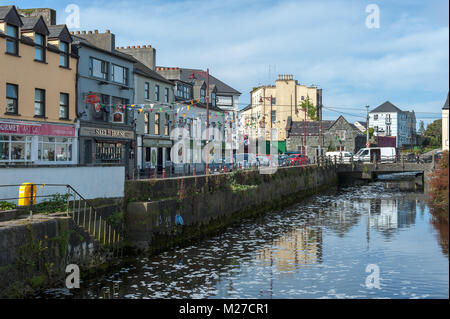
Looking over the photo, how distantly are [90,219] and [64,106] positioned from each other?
1643 cm

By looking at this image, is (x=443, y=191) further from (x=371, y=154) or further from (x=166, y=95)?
(x=371, y=154)

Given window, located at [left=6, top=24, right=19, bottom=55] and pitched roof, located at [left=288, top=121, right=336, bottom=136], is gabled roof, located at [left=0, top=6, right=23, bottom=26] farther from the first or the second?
pitched roof, located at [left=288, top=121, right=336, bottom=136]

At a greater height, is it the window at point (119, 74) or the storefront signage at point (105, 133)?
the window at point (119, 74)

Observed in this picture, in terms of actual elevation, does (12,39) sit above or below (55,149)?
above

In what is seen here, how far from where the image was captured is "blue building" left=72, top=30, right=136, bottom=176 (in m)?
33.4

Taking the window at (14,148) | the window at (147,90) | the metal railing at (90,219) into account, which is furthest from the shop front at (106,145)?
the metal railing at (90,219)

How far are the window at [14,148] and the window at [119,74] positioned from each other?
1027 cm

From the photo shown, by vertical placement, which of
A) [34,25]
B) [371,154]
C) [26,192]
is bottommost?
[26,192]

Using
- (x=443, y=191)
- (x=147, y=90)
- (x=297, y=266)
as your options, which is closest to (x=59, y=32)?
(x=147, y=90)

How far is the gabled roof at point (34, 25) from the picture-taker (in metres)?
28.4

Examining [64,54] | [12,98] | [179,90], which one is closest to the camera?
[12,98]

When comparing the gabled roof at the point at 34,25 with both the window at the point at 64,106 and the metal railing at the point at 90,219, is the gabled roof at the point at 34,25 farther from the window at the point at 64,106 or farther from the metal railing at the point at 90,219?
the metal railing at the point at 90,219

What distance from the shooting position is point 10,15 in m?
26.6
